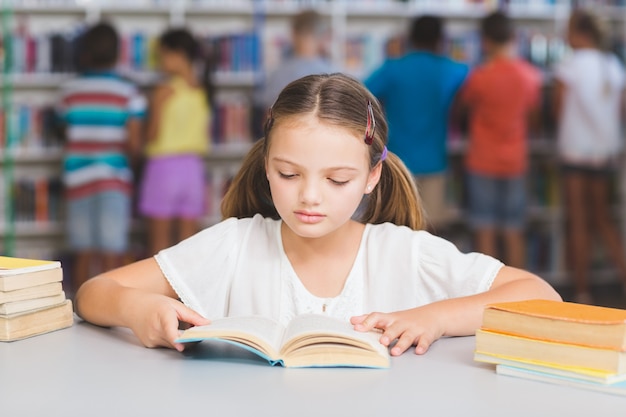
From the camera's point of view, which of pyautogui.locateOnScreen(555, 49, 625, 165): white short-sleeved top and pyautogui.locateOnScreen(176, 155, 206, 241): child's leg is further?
pyautogui.locateOnScreen(555, 49, 625, 165): white short-sleeved top

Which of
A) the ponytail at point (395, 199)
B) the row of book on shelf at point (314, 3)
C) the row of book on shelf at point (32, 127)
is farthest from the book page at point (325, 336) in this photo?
the row of book on shelf at point (314, 3)

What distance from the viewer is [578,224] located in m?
5.12

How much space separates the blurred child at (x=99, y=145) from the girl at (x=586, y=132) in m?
2.18

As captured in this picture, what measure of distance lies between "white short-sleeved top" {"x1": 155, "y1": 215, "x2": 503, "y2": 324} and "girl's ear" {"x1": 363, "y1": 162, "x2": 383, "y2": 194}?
12 centimetres

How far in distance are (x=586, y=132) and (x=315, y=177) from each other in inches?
147

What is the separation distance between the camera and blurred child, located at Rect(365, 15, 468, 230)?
456 centimetres

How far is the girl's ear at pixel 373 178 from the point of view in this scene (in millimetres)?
1752

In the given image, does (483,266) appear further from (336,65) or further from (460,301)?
(336,65)

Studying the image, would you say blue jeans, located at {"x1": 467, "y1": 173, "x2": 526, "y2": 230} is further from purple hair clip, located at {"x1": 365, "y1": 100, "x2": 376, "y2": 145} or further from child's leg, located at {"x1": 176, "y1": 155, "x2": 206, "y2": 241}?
purple hair clip, located at {"x1": 365, "y1": 100, "x2": 376, "y2": 145}

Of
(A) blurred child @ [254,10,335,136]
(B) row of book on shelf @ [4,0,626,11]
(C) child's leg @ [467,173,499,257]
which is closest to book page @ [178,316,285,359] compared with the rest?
(A) blurred child @ [254,10,335,136]

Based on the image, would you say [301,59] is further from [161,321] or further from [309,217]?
[161,321]

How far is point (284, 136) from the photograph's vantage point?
1653 millimetres

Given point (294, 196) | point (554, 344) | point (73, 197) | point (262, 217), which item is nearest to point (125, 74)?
point (73, 197)

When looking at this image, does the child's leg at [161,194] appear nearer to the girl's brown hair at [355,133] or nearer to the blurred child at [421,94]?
the blurred child at [421,94]
